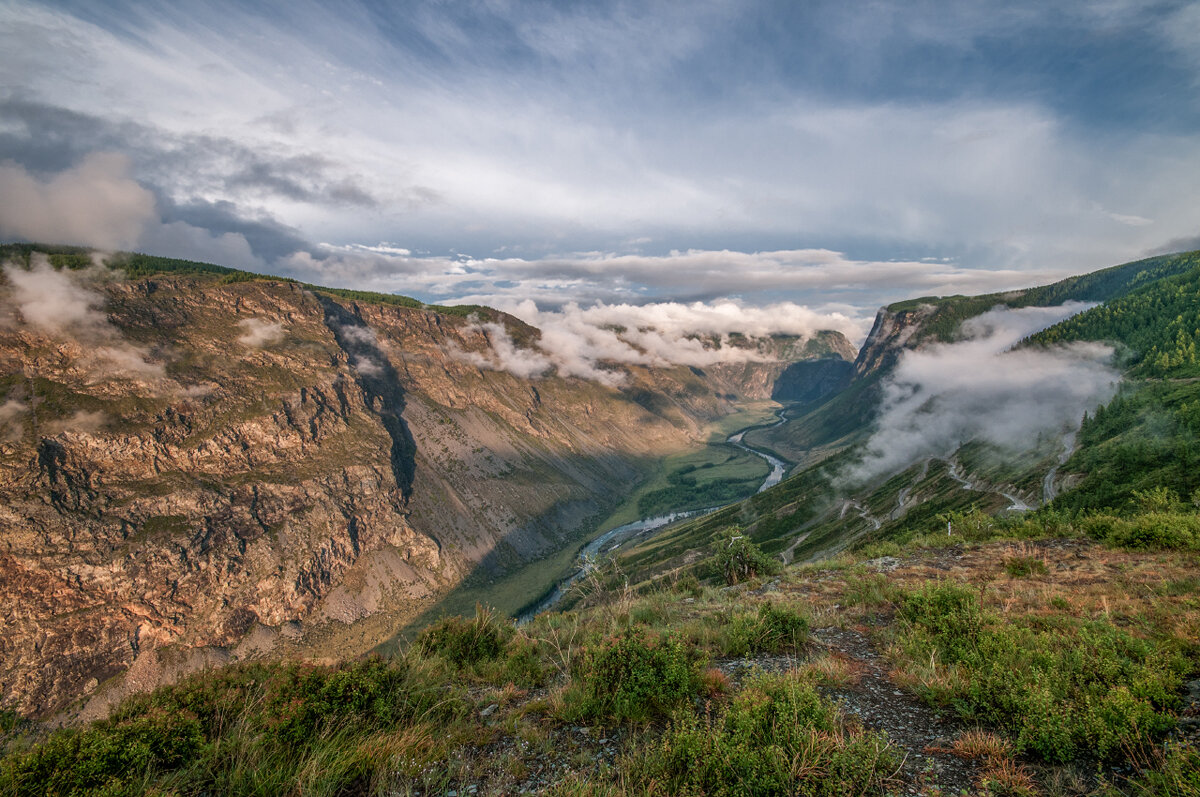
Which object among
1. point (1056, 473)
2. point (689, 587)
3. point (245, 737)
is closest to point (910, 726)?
point (245, 737)

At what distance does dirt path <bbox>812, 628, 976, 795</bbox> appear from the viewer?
5.37 metres

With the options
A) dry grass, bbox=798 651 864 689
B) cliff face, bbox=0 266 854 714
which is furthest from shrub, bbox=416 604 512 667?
cliff face, bbox=0 266 854 714

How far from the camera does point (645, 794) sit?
518cm

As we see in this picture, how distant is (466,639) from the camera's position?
1332 centimetres

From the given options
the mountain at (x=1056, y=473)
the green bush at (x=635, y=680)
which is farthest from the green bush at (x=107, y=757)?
the mountain at (x=1056, y=473)

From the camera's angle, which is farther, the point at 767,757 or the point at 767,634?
the point at 767,634

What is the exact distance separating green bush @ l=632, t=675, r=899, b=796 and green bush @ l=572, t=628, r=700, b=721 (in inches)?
54.0

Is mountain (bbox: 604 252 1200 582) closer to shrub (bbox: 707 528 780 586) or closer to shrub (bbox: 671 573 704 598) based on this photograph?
shrub (bbox: 707 528 780 586)

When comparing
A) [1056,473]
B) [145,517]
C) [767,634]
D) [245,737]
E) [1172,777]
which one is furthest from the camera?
[145,517]

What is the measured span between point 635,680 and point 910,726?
4.35m

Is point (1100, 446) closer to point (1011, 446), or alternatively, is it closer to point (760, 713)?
point (1011, 446)

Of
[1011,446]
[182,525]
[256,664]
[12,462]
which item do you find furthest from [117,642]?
[1011,446]

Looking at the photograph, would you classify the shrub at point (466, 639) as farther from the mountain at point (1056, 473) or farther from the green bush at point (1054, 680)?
the mountain at point (1056, 473)

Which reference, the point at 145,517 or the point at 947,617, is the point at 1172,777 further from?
the point at 145,517
